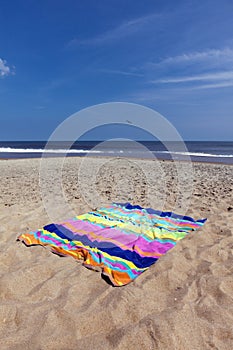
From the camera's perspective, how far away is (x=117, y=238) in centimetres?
343

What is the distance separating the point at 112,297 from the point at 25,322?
691mm

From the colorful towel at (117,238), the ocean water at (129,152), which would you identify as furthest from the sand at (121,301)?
the ocean water at (129,152)

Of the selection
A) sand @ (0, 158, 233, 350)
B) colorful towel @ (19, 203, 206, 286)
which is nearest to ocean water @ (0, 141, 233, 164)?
colorful towel @ (19, 203, 206, 286)

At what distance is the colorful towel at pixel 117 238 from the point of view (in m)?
2.78

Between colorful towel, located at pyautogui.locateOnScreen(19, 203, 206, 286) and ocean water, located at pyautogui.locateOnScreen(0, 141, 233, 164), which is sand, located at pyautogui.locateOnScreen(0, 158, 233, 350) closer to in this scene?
colorful towel, located at pyautogui.locateOnScreen(19, 203, 206, 286)

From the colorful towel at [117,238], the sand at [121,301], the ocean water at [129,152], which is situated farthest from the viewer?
the ocean water at [129,152]

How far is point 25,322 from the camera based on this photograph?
197 cm

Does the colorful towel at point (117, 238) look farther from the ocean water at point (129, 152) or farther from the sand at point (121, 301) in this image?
Answer: the ocean water at point (129, 152)

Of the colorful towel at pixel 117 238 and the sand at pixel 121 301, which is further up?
the colorful towel at pixel 117 238

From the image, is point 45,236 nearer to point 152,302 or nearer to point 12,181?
point 152,302

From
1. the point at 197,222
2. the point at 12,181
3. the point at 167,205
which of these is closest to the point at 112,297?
the point at 197,222

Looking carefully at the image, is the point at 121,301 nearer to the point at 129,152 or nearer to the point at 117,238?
the point at 117,238

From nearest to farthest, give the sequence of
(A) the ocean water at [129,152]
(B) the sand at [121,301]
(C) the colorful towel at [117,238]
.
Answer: (B) the sand at [121,301]
(C) the colorful towel at [117,238]
(A) the ocean water at [129,152]

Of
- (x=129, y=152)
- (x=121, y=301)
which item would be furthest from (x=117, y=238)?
(x=129, y=152)
